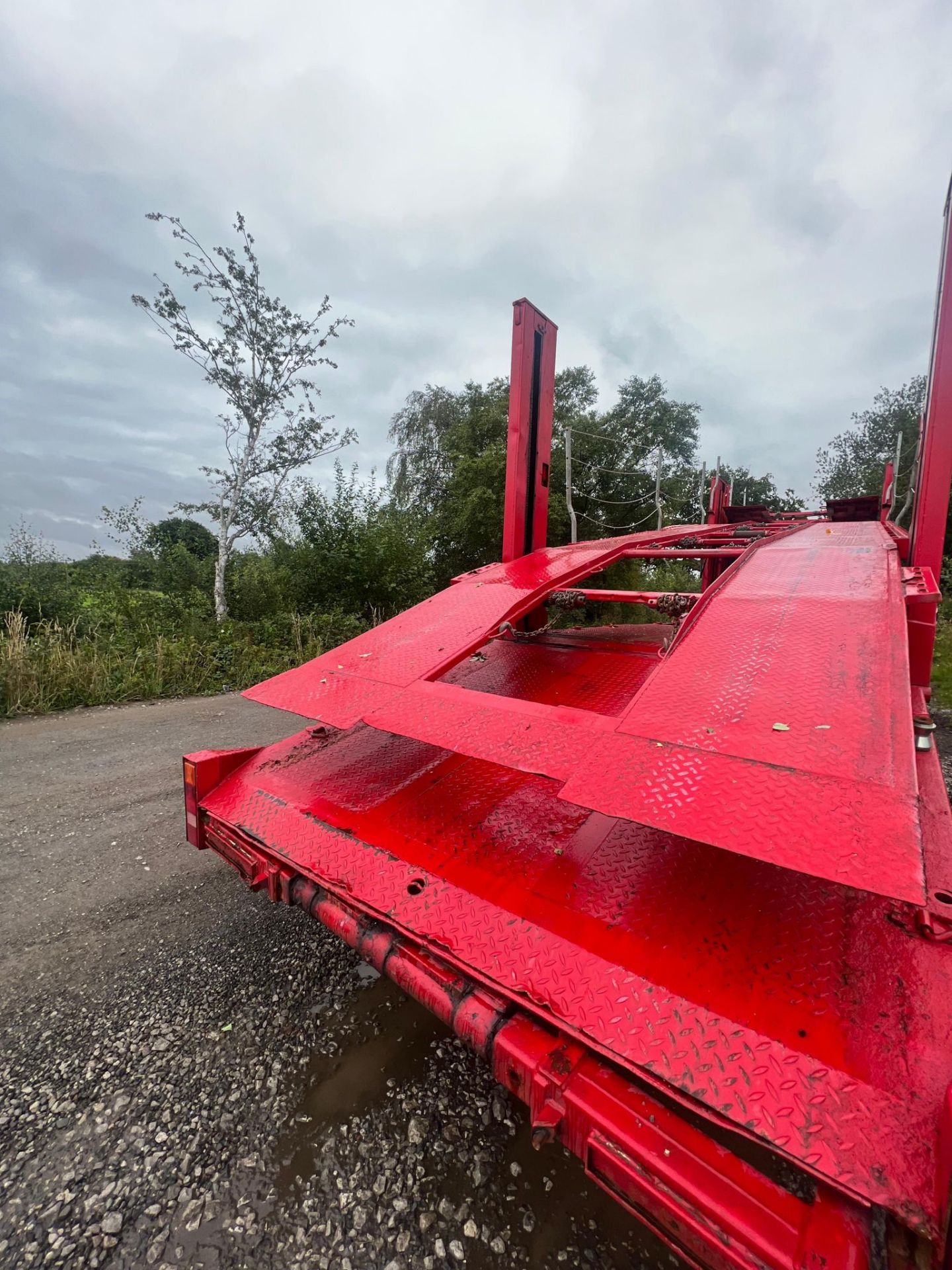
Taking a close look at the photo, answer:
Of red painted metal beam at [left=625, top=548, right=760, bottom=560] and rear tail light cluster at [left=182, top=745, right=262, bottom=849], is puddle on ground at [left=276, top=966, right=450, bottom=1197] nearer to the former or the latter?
rear tail light cluster at [left=182, top=745, right=262, bottom=849]

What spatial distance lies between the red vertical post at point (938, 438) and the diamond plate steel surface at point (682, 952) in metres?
2.75

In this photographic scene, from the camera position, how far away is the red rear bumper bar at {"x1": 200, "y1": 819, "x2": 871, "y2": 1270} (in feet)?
2.79

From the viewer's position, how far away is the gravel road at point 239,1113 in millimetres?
1349

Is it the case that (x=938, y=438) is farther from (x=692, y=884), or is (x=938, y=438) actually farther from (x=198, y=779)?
(x=198, y=779)

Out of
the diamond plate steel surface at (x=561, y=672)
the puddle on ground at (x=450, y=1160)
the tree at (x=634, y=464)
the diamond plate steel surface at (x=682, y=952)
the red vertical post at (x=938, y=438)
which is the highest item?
the tree at (x=634, y=464)

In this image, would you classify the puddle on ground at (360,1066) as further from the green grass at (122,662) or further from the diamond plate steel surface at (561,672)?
the green grass at (122,662)

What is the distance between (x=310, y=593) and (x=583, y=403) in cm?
1307

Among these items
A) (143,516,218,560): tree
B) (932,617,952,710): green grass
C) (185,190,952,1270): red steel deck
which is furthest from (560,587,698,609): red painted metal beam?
(143,516,218,560): tree

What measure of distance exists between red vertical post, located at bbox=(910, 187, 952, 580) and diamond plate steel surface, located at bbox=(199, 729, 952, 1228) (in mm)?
2751

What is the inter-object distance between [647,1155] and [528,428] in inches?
148

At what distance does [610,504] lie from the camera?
17547 mm

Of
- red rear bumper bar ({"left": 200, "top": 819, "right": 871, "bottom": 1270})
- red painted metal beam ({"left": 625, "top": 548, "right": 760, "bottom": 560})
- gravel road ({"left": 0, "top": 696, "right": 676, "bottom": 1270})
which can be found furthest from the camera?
red painted metal beam ({"left": 625, "top": 548, "right": 760, "bottom": 560})

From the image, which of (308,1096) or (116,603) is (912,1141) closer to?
(308,1096)

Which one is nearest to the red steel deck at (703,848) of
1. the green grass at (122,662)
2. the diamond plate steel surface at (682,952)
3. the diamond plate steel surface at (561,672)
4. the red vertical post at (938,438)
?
the diamond plate steel surface at (682,952)
